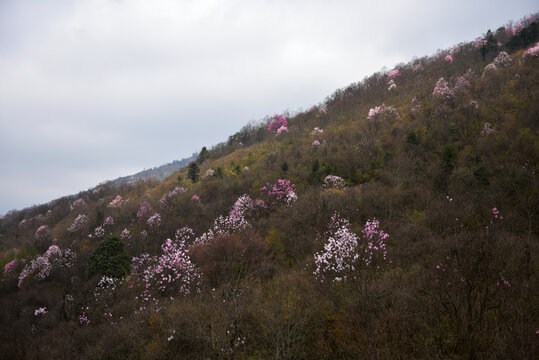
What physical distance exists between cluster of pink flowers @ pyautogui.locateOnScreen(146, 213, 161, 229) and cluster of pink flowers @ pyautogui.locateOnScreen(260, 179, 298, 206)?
11.6 m

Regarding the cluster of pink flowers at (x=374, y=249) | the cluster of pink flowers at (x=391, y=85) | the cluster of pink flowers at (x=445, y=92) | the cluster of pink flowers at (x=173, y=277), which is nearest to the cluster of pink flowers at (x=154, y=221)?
the cluster of pink flowers at (x=173, y=277)

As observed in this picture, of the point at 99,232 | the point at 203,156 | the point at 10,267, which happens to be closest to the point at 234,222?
the point at 99,232

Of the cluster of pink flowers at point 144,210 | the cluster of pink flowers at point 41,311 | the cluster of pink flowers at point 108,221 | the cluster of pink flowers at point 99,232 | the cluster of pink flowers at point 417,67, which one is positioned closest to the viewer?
the cluster of pink flowers at point 41,311

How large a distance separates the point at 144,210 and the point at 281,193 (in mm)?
17705

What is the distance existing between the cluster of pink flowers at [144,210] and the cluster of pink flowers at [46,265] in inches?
278

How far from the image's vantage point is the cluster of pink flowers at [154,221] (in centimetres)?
2515

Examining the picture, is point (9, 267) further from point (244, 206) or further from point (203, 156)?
point (203, 156)

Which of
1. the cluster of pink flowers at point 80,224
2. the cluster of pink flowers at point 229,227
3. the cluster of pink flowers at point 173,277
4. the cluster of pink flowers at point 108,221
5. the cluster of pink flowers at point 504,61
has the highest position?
the cluster of pink flowers at point 504,61

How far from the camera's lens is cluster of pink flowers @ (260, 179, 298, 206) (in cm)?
2058

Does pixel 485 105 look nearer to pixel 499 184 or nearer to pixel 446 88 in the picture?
pixel 446 88

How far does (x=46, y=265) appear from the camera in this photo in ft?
74.0

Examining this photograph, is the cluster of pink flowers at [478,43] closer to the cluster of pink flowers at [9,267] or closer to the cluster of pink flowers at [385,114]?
the cluster of pink flowers at [385,114]

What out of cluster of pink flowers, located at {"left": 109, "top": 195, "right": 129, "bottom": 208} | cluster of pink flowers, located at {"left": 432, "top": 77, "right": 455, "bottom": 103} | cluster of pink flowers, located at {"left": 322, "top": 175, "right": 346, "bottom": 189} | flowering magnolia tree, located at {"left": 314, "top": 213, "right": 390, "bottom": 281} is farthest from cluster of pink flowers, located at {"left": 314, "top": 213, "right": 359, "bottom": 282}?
cluster of pink flowers, located at {"left": 109, "top": 195, "right": 129, "bottom": 208}

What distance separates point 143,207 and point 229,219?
637 inches
